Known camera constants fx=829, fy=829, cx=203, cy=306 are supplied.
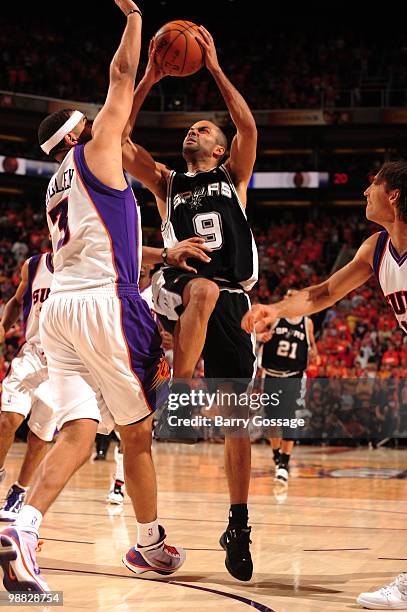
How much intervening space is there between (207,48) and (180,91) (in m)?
22.8

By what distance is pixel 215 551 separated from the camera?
5.36 meters

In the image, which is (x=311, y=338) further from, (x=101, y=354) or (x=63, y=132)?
(x=101, y=354)

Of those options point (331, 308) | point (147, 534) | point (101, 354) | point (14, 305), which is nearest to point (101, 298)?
point (101, 354)

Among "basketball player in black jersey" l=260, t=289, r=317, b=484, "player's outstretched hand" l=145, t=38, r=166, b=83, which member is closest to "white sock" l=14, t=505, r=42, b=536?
"player's outstretched hand" l=145, t=38, r=166, b=83

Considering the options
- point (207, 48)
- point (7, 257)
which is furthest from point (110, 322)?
point (7, 257)

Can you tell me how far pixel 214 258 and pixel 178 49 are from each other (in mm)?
1249

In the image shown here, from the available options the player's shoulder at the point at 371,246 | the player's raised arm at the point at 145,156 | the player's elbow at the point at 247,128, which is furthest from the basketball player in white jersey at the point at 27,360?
the player's shoulder at the point at 371,246

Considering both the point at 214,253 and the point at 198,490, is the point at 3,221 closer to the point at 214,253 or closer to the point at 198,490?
the point at 198,490

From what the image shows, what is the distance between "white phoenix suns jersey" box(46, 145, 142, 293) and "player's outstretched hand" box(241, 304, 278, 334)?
613mm

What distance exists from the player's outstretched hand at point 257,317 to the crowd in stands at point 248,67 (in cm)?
2244

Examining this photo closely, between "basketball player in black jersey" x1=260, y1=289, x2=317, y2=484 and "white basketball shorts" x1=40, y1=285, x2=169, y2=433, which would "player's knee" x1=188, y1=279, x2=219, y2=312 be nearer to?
"white basketball shorts" x1=40, y1=285, x2=169, y2=433

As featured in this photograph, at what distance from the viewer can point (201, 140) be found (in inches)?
Answer: 198

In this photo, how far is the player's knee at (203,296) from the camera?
4.55 meters

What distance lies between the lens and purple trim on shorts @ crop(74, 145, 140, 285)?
4001 millimetres
